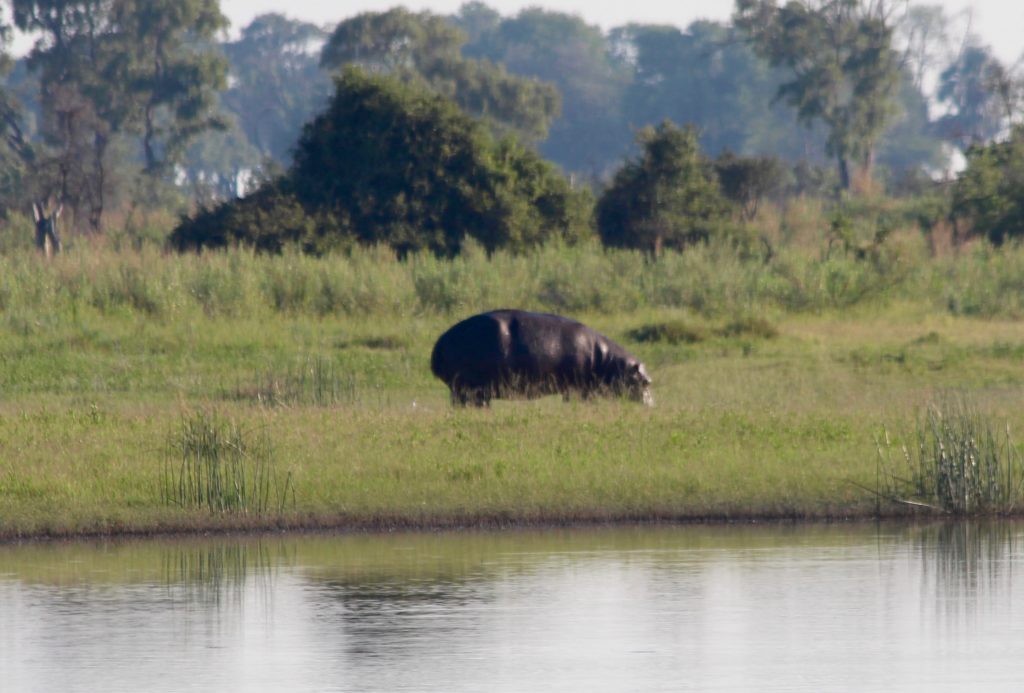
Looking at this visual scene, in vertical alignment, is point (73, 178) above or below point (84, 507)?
above

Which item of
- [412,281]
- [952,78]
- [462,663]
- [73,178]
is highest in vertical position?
[952,78]

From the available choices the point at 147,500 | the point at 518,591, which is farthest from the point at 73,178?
the point at 518,591

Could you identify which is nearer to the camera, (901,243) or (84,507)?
(84,507)

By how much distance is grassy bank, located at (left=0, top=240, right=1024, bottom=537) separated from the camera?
11984mm

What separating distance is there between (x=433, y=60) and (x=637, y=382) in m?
37.5

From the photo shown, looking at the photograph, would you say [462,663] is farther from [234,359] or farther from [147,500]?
[234,359]

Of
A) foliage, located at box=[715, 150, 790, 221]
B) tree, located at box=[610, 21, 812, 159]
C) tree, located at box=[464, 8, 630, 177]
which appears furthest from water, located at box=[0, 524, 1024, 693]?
tree, located at box=[610, 21, 812, 159]

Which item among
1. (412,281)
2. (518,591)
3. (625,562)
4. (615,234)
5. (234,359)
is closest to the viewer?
(518,591)

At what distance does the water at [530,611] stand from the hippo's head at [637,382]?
5171 millimetres

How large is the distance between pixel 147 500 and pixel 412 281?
505 inches

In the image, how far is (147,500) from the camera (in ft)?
38.6

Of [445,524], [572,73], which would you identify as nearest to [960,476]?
[445,524]

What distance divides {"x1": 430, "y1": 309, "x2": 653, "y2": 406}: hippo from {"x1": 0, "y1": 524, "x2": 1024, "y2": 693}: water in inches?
185

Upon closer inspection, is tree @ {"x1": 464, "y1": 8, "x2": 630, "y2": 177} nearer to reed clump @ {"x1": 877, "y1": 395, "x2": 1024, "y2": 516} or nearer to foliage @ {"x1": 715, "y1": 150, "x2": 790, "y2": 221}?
foliage @ {"x1": 715, "y1": 150, "x2": 790, "y2": 221}
